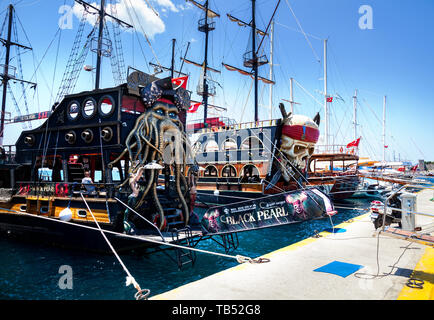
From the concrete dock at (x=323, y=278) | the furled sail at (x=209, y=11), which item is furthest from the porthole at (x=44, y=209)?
the furled sail at (x=209, y=11)

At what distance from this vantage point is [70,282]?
877 cm

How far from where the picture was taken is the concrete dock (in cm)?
530

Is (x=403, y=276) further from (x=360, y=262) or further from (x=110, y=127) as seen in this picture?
(x=110, y=127)

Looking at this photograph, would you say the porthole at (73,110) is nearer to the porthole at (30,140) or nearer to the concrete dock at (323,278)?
the porthole at (30,140)

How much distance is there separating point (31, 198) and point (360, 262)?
1254 cm

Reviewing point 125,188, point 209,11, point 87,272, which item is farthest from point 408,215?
point 209,11

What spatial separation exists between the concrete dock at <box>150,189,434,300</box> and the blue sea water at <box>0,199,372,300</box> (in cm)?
289

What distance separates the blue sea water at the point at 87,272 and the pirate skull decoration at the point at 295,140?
10518mm

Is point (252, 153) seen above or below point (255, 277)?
above

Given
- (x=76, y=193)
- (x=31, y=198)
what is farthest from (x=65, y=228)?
(x=31, y=198)

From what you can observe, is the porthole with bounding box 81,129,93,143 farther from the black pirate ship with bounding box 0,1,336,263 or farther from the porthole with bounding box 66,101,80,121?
the porthole with bounding box 66,101,80,121
